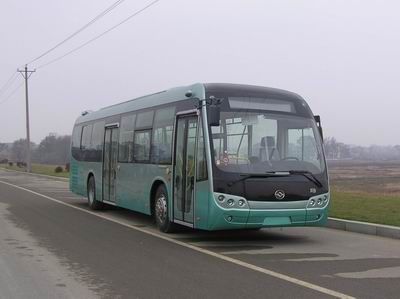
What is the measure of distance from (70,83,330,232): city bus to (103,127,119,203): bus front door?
3263mm

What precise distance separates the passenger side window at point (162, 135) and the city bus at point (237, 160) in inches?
0.8

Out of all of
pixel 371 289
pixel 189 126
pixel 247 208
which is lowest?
pixel 371 289

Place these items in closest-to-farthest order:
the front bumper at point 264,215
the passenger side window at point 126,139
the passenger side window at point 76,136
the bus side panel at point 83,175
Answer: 1. the front bumper at point 264,215
2. the passenger side window at point 126,139
3. the bus side panel at point 83,175
4. the passenger side window at point 76,136

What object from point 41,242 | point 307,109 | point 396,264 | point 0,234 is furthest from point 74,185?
point 396,264

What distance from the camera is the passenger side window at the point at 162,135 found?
11.9 m

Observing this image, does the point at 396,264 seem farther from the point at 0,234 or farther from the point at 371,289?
the point at 0,234

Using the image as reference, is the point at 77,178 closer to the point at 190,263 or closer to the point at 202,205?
the point at 202,205

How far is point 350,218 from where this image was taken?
13.1m

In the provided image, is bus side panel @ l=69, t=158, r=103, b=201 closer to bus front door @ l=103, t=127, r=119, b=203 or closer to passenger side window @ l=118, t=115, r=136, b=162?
bus front door @ l=103, t=127, r=119, b=203

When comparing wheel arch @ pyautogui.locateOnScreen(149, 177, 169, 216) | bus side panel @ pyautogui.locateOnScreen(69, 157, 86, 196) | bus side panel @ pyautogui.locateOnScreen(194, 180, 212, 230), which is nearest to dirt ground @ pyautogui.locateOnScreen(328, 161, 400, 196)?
bus side panel @ pyautogui.locateOnScreen(69, 157, 86, 196)

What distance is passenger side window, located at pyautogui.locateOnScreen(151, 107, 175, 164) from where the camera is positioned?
11.9m

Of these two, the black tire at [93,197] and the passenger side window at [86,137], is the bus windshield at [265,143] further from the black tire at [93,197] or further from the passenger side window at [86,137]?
the passenger side window at [86,137]

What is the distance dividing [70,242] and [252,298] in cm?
524

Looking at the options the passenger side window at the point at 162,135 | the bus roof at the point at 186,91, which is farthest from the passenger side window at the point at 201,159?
the passenger side window at the point at 162,135
